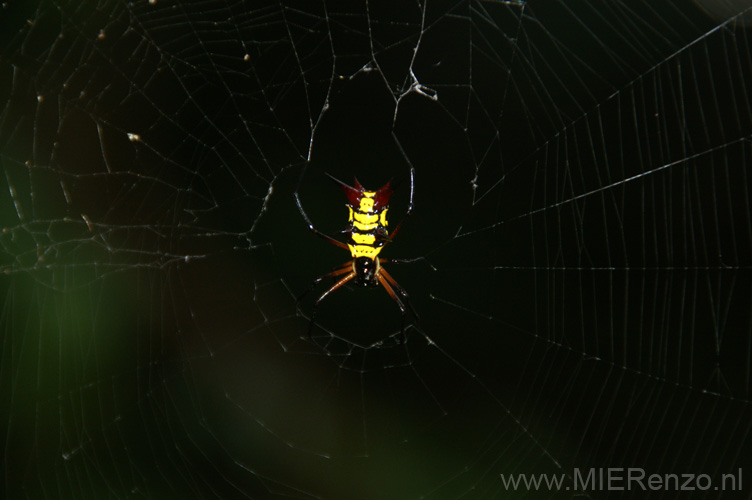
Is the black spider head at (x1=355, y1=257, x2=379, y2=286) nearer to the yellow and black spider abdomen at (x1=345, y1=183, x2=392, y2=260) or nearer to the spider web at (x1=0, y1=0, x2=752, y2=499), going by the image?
the yellow and black spider abdomen at (x1=345, y1=183, x2=392, y2=260)

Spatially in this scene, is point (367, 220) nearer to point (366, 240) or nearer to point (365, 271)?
point (366, 240)

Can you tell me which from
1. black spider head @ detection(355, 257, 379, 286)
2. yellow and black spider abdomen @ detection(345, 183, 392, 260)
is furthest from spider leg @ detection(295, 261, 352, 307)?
yellow and black spider abdomen @ detection(345, 183, 392, 260)

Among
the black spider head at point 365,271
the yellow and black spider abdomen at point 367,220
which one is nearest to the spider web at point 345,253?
the yellow and black spider abdomen at point 367,220

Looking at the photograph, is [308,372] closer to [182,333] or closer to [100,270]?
[182,333]

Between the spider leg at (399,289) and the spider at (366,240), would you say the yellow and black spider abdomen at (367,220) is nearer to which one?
the spider at (366,240)

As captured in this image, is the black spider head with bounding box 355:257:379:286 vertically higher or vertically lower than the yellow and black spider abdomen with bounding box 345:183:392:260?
lower

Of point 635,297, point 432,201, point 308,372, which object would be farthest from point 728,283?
point 308,372
